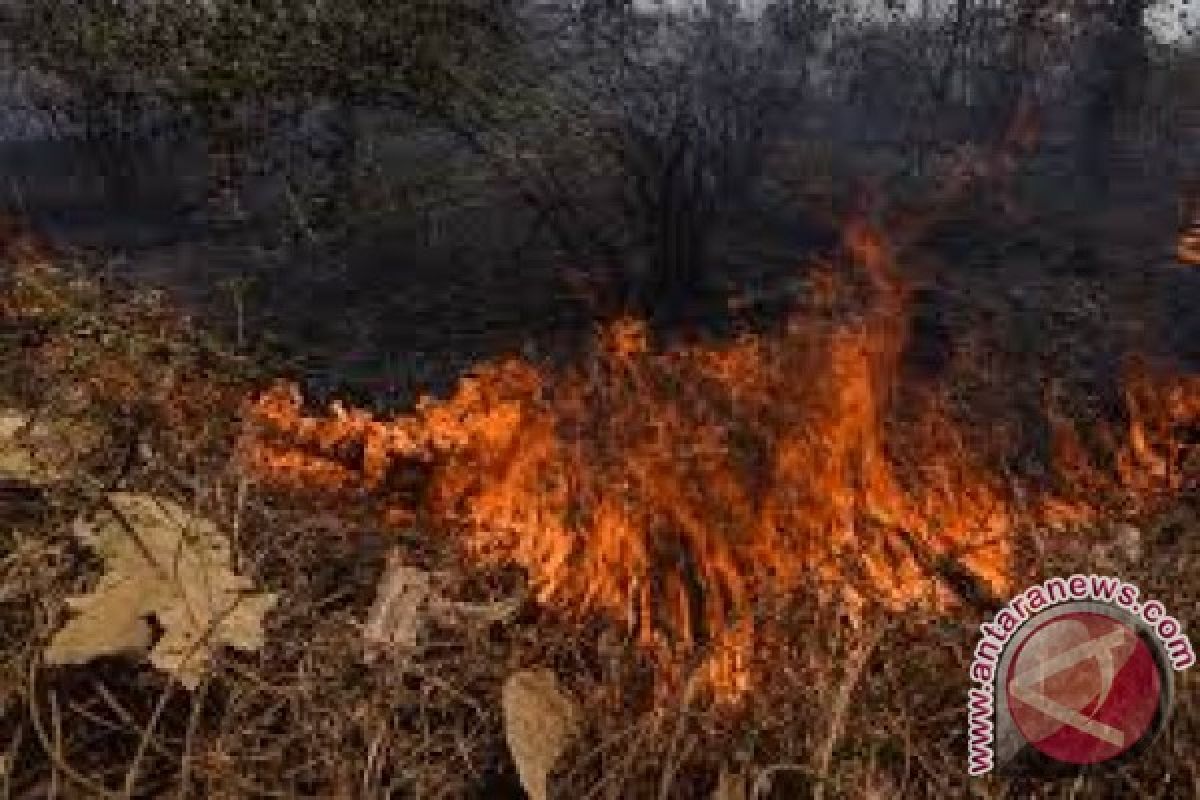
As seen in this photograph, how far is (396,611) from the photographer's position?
368cm

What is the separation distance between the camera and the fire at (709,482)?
4031 mm

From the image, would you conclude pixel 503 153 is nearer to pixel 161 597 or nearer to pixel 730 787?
pixel 161 597

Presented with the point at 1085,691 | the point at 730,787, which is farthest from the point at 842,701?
the point at 1085,691

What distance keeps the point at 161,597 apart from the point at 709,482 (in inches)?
91.7

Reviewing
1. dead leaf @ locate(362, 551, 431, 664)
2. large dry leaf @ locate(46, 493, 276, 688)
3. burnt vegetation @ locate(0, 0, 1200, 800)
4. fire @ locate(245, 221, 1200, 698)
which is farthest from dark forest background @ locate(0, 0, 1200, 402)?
dead leaf @ locate(362, 551, 431, 664)

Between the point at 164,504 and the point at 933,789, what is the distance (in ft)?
9.32

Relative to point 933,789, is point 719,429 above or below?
above

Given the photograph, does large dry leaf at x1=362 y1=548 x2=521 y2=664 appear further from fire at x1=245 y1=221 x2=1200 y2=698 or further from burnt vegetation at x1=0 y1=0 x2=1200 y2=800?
fire at x1=245 y1=221 x2=1200 y2=698

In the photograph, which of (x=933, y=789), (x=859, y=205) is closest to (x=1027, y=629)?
(x=933, y=789)

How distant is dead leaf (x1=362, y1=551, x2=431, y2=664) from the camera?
11.2 feet

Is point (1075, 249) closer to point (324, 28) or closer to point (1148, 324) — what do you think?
point (1148, 324)

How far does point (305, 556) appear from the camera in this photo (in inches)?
161

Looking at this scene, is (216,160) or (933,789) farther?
(216,160)

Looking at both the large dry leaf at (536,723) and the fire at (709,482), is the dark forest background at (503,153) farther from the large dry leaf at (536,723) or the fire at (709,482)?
the large dry leaf at (536,723)
